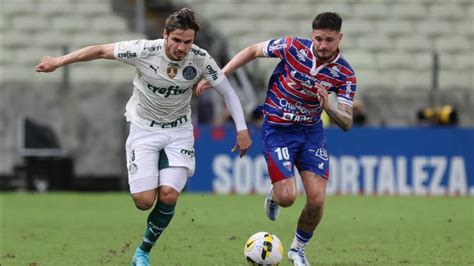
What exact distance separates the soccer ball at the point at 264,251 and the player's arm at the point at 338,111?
1132mm

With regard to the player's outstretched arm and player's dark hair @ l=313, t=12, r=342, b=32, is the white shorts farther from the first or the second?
player's dark hair @ l=313, t=12, r=342, b=32

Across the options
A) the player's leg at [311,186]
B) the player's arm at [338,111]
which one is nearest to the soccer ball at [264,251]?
the player's leg at [311,186]

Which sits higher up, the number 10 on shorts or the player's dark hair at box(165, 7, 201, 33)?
the player's dark hair at box(165, 7, 201, 33)

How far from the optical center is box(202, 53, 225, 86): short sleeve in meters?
9.52

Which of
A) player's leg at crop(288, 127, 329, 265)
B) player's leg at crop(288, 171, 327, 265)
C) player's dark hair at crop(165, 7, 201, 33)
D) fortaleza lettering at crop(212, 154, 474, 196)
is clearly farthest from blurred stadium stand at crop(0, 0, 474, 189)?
player's dark hair at crop(165, 7, 201, 33)

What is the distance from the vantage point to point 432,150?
1989 cm

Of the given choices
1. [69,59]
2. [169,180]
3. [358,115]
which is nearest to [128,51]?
[69,59]

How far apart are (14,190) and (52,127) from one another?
138cm

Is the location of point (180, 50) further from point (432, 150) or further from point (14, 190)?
point (14, 190)

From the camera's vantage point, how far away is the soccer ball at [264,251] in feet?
31.0

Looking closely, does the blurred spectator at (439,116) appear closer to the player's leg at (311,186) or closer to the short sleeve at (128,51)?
the player's leg at (311,186)

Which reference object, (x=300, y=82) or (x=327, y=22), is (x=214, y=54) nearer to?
(x=300, y=82)

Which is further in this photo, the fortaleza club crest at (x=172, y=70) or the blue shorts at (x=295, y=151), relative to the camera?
the blue shorts at (x=295, y=151)

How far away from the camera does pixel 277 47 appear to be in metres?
10.3
